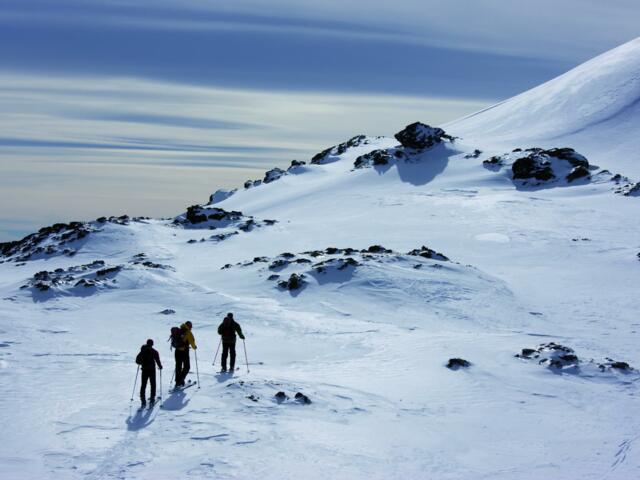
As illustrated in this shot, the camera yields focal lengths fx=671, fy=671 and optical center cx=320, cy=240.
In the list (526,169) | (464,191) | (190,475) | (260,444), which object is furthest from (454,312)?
(526,169)

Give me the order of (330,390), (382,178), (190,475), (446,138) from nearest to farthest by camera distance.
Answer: (190,475)
(330,390)
(382,178)
(446,138)

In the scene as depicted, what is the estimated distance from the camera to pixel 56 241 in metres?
60.3

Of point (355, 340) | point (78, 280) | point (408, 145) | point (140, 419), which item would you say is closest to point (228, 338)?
point (140, 419)

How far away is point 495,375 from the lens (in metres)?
22.4

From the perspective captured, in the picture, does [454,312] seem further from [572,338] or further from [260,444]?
[260,444]

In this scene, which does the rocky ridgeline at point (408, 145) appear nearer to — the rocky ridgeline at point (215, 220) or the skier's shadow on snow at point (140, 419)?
the rocky ridgeline at point (215, 220)

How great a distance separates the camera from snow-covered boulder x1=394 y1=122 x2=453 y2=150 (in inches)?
3307

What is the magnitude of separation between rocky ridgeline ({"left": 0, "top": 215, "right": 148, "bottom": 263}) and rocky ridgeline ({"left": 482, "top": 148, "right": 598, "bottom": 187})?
3940 cm

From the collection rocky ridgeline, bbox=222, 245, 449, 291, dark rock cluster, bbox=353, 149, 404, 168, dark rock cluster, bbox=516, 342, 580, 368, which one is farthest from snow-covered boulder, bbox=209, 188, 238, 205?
dark rock cluster, bbox=516, 342, 580, 368

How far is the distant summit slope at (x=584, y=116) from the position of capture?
280 ft

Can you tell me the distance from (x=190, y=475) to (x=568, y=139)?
283 ft

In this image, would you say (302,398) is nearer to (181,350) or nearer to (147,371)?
(181,350)

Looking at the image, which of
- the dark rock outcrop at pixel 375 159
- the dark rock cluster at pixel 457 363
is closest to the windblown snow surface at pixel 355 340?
the dark rock cluster at pixel 457 363

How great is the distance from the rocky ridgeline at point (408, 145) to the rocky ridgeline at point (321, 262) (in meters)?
41.0
